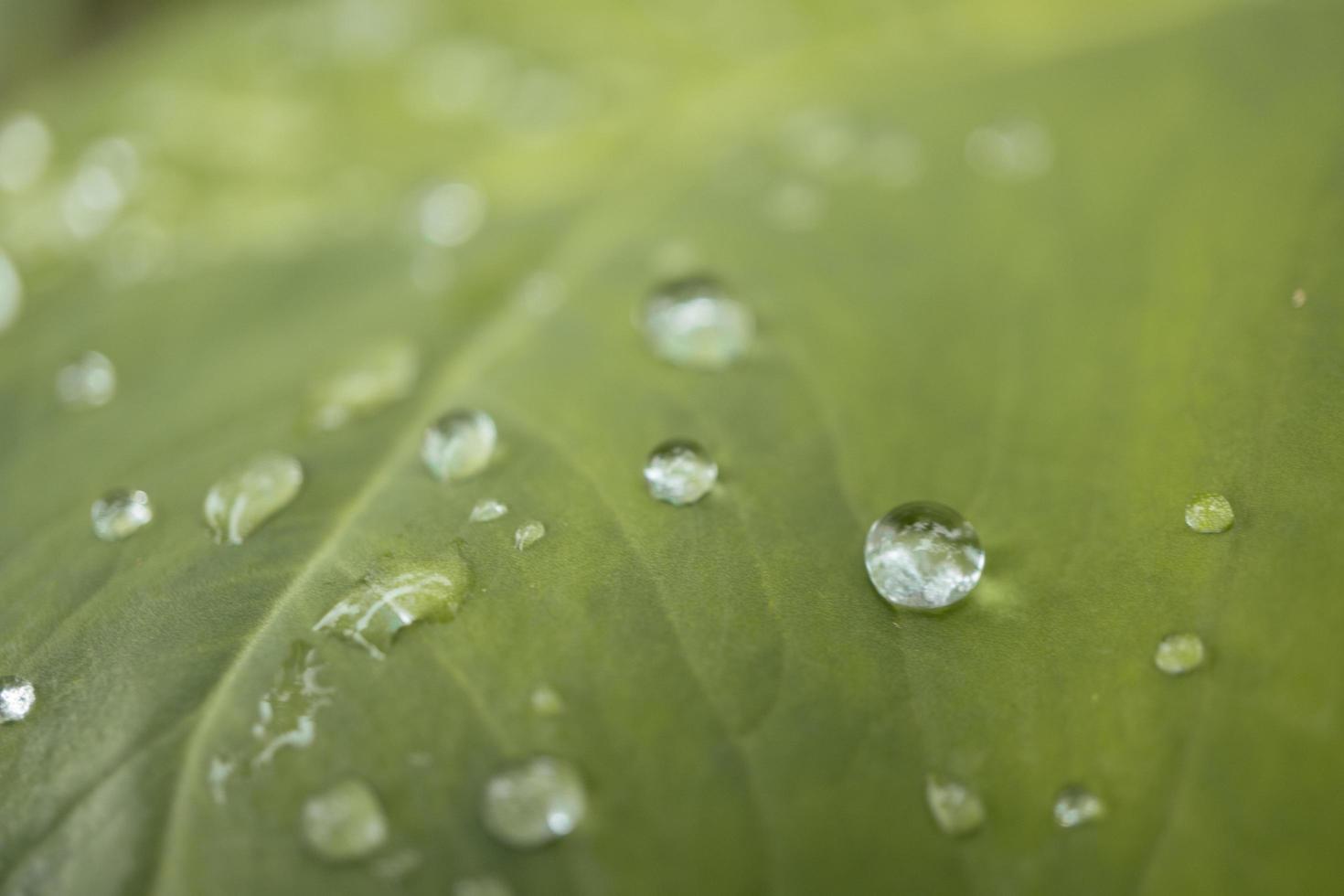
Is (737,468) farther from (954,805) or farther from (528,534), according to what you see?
(954,805)

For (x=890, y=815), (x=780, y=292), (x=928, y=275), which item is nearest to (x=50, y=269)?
(x=780, y=292)

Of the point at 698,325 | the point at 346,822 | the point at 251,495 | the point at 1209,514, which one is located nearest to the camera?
the point at 346,822

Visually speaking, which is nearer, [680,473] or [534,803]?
[534,803]

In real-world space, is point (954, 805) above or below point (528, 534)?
below

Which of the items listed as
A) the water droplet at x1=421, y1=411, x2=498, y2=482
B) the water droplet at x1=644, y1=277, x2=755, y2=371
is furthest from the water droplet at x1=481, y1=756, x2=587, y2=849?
the water droplet at x1=644, y1=277, x2=755, y2=371

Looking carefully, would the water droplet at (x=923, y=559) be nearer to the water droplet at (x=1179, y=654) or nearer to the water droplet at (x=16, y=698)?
the water droplet at (x=1179, y=654)

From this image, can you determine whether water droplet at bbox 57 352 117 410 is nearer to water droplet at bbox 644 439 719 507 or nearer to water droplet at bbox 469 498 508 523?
water droplet at bbox 469 498 508 523

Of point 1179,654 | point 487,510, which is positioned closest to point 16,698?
point 487,510
